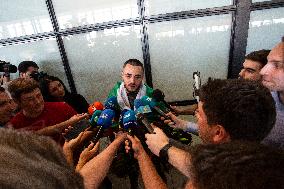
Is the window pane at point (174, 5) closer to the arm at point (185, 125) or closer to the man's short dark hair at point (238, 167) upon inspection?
the arm at point (185, 125)

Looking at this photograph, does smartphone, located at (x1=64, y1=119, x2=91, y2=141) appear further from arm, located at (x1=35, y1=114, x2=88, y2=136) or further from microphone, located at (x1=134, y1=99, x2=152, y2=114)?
microphone, located at (x1=134, y1=99, x2=152, y2=114)

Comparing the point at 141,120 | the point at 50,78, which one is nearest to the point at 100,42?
the point at 50,78

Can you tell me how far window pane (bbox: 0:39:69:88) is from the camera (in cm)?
346

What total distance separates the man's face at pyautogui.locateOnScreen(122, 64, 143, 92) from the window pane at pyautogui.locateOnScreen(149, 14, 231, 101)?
974 mm

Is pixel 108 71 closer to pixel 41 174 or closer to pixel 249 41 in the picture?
pixel 249 41

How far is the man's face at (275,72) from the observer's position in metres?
1.51

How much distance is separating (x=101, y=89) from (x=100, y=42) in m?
0.66

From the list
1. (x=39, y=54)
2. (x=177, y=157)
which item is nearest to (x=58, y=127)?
(x=177, y=157)

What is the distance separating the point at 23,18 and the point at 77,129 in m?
2.13

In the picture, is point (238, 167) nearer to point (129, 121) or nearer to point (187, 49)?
point (129, 121)

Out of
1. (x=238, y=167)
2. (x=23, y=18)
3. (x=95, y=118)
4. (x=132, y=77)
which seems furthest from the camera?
(x=23, y=18)

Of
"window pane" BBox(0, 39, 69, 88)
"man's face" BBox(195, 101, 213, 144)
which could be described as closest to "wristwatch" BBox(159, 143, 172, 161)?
"man's face" BBox(195, 101, 213, 144)

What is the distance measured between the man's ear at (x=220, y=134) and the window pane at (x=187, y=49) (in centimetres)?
232

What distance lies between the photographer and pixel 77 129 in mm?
1940
